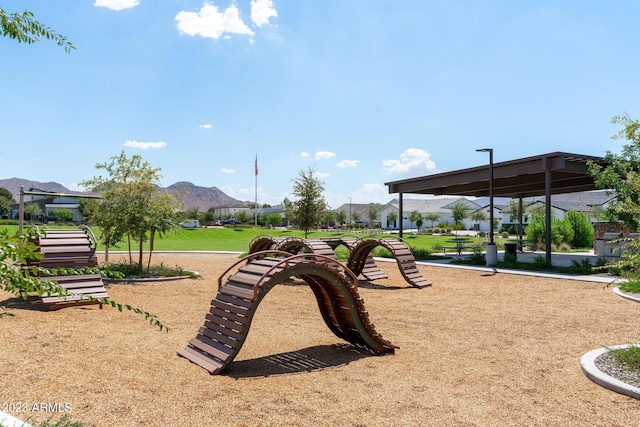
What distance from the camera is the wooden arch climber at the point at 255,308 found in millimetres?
6121

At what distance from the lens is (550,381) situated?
18.8ft

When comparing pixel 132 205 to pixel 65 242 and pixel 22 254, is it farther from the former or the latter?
pixel 22 254

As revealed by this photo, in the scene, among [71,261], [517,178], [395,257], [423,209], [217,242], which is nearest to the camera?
[71,261]

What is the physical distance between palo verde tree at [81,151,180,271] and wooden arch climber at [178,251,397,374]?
8935mm

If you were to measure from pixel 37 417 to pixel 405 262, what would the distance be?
11.4 m

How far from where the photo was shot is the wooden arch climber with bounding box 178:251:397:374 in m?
6.12

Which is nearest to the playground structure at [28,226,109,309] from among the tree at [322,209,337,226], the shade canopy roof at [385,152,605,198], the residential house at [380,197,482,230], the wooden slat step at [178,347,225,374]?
the wooden slat step at [178,347,225,374]

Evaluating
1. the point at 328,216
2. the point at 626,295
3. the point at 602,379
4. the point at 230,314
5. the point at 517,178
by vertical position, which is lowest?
the point at 602,379

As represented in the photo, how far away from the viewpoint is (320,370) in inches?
243

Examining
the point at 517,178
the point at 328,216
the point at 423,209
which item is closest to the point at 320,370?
the point at 517,178

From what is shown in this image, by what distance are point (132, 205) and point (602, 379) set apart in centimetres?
1305

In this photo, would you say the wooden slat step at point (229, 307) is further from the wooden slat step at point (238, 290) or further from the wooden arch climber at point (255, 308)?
the wooden slat step at point (238, 290)

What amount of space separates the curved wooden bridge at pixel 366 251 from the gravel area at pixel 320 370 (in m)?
3.35

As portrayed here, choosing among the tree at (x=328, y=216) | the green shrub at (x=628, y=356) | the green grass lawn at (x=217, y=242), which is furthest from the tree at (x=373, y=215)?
the green shrub at (x=628, y=356)
